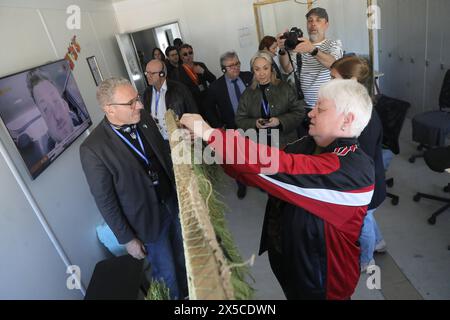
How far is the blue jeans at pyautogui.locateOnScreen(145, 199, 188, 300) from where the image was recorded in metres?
1.97

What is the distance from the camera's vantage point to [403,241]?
237cm

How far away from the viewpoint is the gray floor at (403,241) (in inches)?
79.0

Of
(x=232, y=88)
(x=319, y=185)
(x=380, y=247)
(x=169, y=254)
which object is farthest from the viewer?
(x=232, y=88)

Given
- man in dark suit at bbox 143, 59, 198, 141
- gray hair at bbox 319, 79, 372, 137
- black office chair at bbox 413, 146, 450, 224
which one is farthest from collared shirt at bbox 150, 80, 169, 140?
black office chair at bbox 413, 146, 450, 224

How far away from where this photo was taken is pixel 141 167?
5.70 feet

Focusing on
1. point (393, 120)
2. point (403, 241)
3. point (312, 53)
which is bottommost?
point (403, 241)

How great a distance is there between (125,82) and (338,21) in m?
4.67

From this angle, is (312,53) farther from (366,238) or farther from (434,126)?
(434,126)

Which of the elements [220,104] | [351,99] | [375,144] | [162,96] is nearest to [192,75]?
[220,104]

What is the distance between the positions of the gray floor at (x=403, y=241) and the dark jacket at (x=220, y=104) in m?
0.88

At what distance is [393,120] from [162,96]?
206 cm

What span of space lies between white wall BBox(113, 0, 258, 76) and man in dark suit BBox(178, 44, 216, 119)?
4.56 ft
